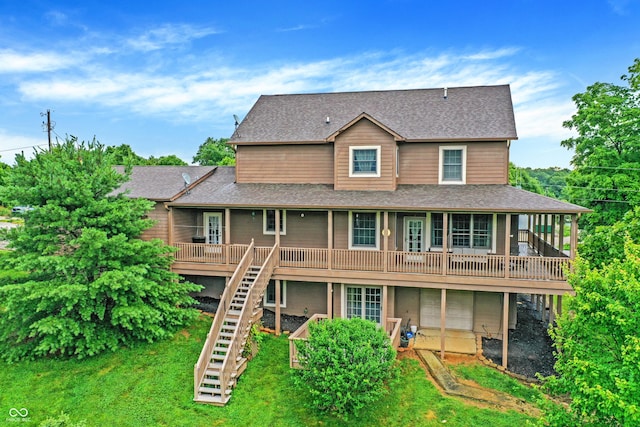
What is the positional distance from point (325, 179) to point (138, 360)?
945 centimetres

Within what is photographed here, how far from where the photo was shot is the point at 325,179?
15828 millimetres

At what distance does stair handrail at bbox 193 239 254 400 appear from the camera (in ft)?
33.3

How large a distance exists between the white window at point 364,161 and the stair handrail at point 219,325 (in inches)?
202

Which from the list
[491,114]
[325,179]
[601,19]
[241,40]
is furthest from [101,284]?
[601,19]

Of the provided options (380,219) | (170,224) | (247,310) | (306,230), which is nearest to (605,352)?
(380,219)

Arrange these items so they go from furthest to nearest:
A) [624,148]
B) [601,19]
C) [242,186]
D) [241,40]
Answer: [241,40] < [601,19] < [624,148] < [242,186]

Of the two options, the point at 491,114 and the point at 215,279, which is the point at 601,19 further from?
the point at 215,279

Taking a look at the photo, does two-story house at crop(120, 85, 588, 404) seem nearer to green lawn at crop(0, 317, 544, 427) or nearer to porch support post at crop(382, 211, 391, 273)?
porch support post at crop(382, 211, 391, 273)

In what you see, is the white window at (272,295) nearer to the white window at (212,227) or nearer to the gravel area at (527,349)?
the white window at (212,227)

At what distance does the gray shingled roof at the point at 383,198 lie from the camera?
12.2 metres

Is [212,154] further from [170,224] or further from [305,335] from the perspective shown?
[305,335]

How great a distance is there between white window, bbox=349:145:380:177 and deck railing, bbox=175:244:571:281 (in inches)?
128

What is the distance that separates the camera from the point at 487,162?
14.5m
